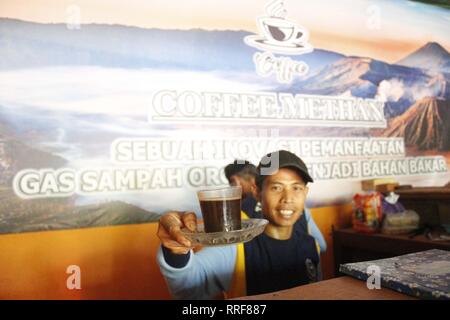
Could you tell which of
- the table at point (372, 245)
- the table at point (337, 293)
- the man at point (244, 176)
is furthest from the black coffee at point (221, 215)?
the table at point (372, 245)

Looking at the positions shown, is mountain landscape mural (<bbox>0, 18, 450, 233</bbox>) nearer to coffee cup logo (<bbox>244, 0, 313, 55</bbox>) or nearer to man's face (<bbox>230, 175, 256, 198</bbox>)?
coffee cup logo (<bbox>244, 0, 313, 55</bbox>)

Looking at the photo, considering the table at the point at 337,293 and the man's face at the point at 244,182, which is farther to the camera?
the man's face at the point at 244,182

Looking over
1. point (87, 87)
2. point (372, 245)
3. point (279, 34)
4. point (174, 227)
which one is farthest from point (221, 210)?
point (279, 34)

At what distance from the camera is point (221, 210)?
1.40 metres

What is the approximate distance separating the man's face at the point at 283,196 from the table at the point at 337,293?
106 cm

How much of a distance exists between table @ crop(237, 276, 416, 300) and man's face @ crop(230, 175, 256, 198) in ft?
4.21

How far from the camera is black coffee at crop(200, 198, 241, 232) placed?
139cm

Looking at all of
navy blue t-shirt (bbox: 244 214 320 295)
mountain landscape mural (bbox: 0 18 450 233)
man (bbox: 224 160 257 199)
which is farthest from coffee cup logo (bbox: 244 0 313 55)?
navy blue t-shirt (bbox: 244 214 320 295)

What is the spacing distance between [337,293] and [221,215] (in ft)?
1.90

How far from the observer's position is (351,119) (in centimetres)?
274

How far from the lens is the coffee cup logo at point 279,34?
8.18 ft

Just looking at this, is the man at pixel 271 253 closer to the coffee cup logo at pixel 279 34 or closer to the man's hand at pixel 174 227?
the man's hand at pixel 174 227

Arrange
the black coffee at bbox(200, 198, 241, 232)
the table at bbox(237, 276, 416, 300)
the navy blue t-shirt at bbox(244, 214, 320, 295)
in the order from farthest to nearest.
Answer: the navy blue t-shirt at bbox(244, 214, 320, 295), the black coffee at bbox(200, 198, 241, 232), the table at bbox(237, 276, 416, 300)

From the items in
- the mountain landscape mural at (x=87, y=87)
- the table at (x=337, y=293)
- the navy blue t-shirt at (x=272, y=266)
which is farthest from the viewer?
the navy blue t-shirt at (x=272, y=266)
